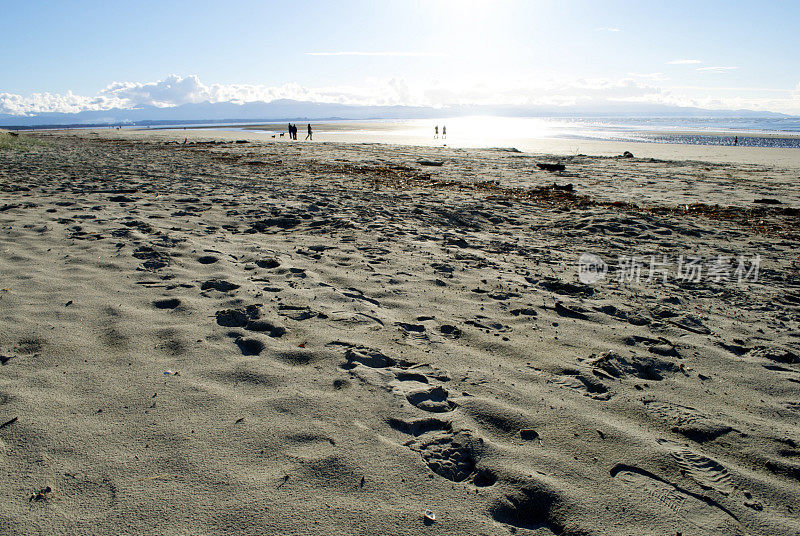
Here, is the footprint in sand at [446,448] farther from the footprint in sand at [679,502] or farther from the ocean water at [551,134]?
the ocean water at [551,134]

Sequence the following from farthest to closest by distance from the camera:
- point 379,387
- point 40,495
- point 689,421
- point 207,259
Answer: point 207,259 → point 379,387 → point 689,421 → point 40,495

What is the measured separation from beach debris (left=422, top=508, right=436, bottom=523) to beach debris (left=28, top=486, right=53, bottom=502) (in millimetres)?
1481

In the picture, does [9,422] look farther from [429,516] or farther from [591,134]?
[591,134]

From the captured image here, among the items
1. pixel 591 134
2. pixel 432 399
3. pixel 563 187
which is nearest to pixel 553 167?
pixel 563 187

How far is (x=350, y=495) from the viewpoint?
184 cm

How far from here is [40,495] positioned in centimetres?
176

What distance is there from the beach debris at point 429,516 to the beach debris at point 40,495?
148 centimetres

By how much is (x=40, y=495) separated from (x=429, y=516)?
5.01 ft

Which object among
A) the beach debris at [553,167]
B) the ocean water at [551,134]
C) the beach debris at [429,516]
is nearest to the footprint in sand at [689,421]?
the beach debris at [429,516]

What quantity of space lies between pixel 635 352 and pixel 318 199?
6582 mm

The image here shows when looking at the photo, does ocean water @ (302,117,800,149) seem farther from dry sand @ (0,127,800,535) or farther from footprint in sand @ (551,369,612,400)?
footprint in sand @ (551,369,612,400)

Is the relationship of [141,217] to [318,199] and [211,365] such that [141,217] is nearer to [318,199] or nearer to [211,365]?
[318,199]

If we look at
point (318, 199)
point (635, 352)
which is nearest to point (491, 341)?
point (635, 352)

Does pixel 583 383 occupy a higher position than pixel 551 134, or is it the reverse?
pixel 551 134
